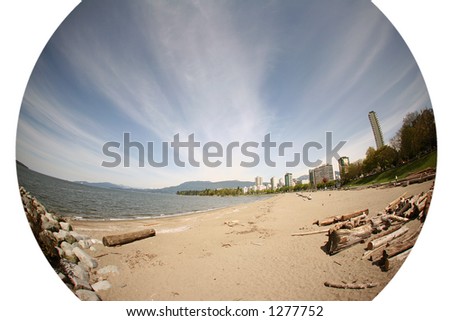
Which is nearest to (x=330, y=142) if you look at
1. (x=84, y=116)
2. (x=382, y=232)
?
(x=382, y=232)

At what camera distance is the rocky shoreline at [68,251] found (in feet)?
10.6

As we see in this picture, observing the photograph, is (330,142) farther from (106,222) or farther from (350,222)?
(106,222)

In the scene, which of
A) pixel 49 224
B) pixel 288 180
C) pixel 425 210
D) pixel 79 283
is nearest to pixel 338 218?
pixel 288 180

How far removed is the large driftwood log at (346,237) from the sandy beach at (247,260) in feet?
0.35

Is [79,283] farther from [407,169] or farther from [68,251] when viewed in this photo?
[407,169]

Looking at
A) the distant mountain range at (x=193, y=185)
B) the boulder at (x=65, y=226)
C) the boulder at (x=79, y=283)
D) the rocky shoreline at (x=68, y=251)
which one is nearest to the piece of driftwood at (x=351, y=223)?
the distant mountain range at (x=193, y=185)

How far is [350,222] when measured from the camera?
11.1ft

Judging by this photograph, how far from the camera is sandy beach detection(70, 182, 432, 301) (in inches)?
123

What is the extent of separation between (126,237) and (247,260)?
7.59 feet

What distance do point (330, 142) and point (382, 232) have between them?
1.83 meters

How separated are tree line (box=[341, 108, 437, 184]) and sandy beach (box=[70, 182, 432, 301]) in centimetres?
51

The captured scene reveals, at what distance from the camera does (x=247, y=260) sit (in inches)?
133

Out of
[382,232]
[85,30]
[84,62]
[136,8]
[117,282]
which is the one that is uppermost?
[136,8]

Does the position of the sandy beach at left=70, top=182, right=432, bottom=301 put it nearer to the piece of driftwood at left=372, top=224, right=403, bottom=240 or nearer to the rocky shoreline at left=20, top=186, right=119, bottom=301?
the rocky shoreline at left=20, top=186, right=119, bottom=301
